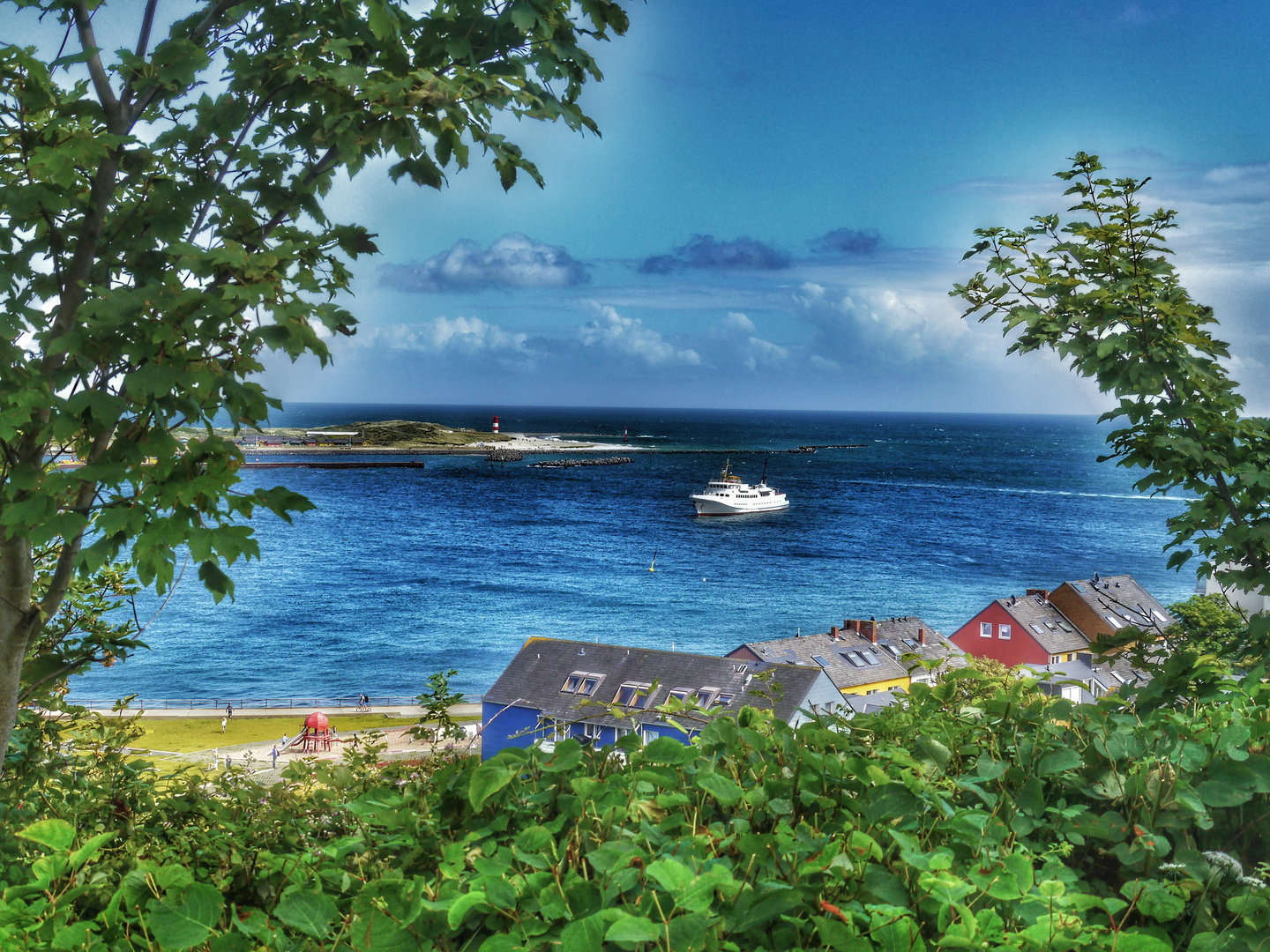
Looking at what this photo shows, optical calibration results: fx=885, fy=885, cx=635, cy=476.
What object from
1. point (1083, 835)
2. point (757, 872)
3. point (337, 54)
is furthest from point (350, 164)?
point (1083, 835)

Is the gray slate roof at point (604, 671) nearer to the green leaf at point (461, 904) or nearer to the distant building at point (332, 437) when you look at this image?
the green leaf at point (461, 904)

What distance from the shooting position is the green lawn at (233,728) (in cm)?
3422

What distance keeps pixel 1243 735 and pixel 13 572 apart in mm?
3199

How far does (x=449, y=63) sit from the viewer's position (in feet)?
9.56

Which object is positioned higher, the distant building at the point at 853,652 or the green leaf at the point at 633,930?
the green leaf at the point at 633,930

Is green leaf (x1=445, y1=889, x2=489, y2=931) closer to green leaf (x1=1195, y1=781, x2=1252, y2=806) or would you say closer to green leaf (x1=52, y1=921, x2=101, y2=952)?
green leaf (x1=52, y1=921, x2=101, y2=952)

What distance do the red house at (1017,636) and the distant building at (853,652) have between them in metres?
3.00

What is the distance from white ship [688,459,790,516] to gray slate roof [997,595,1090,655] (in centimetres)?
5895

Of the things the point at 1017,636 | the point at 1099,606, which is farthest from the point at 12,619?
the point at 1099,606

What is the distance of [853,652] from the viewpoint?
38.7m

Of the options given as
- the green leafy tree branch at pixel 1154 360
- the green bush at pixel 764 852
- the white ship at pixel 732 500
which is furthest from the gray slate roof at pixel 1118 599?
the white ship at pixel 732 500

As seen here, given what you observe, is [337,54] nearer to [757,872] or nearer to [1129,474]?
[757,872]

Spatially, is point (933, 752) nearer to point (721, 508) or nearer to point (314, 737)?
point (314, 737)

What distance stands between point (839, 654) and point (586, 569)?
41.1 metres
